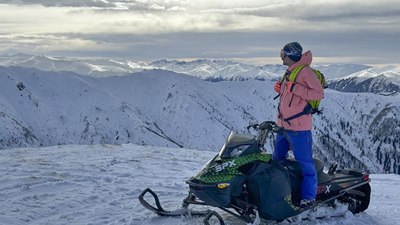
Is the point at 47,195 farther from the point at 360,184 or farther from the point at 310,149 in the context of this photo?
the point at 360,184

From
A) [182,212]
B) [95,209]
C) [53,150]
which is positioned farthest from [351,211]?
[53,150]

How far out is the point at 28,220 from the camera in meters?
8.52

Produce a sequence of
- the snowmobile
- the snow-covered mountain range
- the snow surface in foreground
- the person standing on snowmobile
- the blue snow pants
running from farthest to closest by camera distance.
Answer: the snow-covered mountain range
the snow surface in foreground
the blue snow pants
the person standing on snowmobile
the snowmobile

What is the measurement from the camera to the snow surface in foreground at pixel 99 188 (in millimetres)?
8727

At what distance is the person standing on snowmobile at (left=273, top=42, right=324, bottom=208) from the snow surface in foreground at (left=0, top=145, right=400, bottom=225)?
852mm

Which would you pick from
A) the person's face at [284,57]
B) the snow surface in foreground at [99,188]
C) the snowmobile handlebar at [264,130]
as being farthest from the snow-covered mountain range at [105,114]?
the snowmobile handlebar at [264,130]

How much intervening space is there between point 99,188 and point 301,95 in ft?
16.7

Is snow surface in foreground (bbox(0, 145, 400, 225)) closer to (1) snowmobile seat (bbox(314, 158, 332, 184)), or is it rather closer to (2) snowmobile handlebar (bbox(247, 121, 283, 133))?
(1) snowmobile seat (bbox(314, 158, 332, 184))

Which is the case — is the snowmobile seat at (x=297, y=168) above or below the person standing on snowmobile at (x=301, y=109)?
below

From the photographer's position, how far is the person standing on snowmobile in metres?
8.05

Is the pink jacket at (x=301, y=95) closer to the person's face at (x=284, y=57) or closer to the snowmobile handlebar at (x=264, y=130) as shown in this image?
the person's face at (x=284, y=57)

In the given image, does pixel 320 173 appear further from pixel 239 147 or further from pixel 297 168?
pixel 239 147

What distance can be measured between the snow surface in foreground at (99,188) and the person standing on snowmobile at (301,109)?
85 centimetres

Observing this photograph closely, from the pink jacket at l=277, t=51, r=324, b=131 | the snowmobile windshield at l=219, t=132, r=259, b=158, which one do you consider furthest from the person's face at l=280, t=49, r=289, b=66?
the snowmobile windshield at l=219, t=132, r=259, b=158
